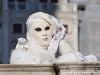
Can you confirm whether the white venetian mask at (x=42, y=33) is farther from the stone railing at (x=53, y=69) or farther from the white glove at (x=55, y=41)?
the stone railing at (x=53, y=69)

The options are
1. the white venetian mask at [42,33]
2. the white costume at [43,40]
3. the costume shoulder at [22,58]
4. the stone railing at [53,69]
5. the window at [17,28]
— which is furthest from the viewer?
the window at [17,28]

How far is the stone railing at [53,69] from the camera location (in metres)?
6.41

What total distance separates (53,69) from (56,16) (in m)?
40.1

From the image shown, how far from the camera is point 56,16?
46688 millimetres

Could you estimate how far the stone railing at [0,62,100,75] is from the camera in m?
6.41

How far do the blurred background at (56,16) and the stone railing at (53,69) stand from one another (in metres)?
39.7

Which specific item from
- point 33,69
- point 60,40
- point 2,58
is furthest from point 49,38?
point 2,58

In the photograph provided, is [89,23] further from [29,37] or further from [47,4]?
[29,37]

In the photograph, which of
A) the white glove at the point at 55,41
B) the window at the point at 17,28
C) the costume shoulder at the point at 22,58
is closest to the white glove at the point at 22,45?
the costume shoulder at the point at 22,58

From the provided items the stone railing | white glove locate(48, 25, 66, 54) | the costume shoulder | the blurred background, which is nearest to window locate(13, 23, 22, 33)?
the blurred background

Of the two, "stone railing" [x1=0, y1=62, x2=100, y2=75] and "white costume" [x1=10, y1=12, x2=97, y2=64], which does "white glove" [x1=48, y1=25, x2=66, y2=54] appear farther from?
"stone railing" [x1=0, y1=62, x2=100, y2=75]

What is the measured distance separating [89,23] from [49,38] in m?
40.7

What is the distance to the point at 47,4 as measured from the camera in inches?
1943

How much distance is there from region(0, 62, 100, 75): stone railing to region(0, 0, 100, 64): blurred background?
39.7 meters
